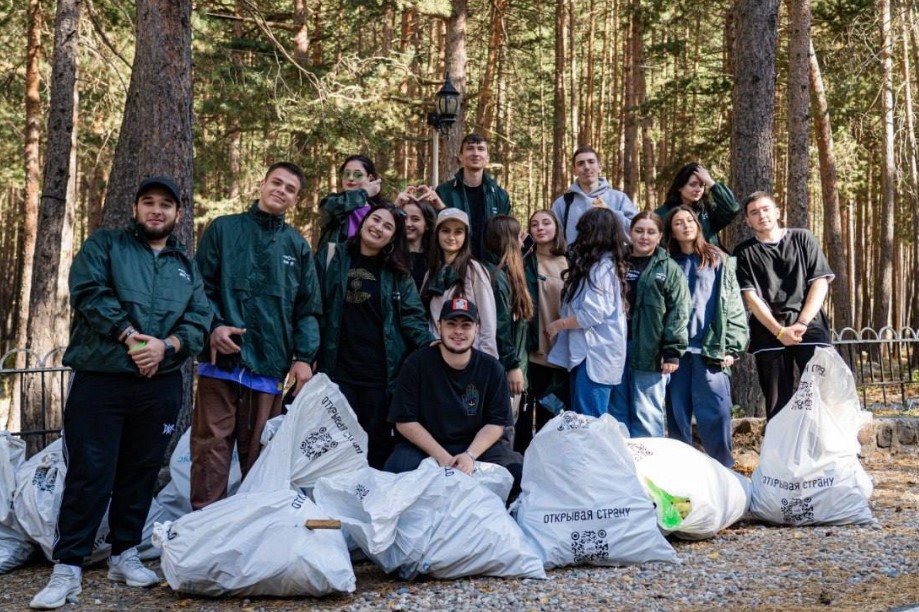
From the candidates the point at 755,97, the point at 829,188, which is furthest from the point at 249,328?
the point at 829,188

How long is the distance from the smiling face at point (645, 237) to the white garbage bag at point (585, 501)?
1.54m

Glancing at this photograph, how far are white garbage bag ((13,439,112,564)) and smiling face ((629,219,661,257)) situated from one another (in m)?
3.70

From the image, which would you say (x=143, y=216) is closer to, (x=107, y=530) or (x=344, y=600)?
(x=107, y=530)

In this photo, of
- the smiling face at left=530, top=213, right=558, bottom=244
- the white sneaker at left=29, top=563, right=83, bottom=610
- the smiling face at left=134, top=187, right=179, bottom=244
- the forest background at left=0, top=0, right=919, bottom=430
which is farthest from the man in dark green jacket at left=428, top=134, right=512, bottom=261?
the white sneaker at left=29, top=563, right=83, bottom=610

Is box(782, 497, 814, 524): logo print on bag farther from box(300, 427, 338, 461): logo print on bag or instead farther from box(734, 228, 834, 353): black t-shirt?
box(300, 427, 338, 461): logo print on bag

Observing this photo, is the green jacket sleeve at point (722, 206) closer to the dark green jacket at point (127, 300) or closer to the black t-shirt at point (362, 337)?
the black t-shirt at point (362, 337)

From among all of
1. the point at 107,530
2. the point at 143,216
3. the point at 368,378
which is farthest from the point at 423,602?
the point at 143,216

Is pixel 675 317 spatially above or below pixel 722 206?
below

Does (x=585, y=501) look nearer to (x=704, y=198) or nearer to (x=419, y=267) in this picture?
(x=419, y=267)

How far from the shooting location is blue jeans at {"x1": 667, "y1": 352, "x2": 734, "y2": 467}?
5895 mm

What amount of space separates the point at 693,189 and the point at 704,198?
0.15 m

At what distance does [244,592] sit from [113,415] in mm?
1066

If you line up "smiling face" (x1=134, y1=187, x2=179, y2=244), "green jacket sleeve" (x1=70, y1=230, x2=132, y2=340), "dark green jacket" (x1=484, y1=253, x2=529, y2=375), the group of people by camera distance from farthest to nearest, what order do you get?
1. "dark green jacket" (x1=484, y1=253, x2=529, y2=375)
2. "smiling face" (x1=134, y1=187, x2=179, y2=244)
3. the group of people
4. "green jacket sleeve" (x1=70, y1=230, x2=132, y2=340)

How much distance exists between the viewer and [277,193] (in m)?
4.88
